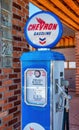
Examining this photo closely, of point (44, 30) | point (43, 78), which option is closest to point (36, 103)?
point (43, 78)

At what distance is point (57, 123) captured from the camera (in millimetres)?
3146

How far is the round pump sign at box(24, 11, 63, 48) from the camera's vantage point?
3.13 metres

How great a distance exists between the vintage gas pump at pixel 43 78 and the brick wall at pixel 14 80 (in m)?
0.25

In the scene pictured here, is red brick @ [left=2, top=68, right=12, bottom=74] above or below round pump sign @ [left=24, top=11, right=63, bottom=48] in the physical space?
below

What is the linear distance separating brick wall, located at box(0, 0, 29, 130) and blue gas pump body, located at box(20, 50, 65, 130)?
0.25m

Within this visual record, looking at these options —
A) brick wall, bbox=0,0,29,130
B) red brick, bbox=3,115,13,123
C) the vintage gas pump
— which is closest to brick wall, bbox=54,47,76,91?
brick wall, bbox=0,0,29,130

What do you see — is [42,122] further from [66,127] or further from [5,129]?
[5,129]

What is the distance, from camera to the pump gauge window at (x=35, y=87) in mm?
3074

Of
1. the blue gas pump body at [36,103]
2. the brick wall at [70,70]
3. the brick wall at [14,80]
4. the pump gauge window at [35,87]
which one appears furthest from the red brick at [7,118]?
the brick wall at [70,70]

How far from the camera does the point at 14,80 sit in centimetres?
352

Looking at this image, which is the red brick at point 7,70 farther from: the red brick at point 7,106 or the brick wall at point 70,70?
the brick wall at point 70,70

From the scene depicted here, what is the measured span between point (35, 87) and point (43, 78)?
6.0 inches

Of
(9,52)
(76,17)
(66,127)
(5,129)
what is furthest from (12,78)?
(76,17)

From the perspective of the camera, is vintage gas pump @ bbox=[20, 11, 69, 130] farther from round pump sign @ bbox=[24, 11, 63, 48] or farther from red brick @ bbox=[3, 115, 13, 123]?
red brick @ bbox=[3, 115, 13, 123]
